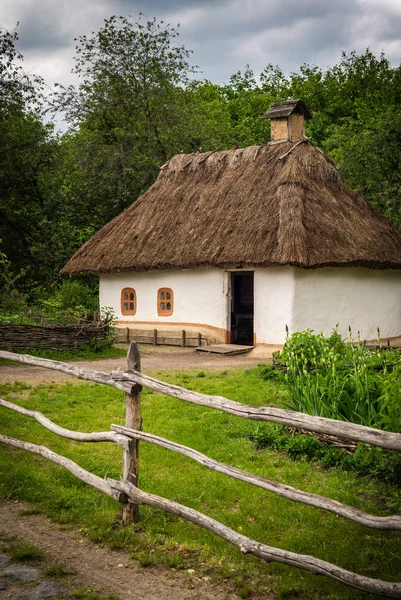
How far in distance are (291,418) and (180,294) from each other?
45.6 feet

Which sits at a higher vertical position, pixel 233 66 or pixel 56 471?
pixel 233 66

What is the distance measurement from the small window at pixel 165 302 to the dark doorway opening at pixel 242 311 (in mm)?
1725

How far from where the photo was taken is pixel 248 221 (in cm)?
1675

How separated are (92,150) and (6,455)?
19.7m

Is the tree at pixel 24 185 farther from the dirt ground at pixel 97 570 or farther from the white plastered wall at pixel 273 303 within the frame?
the dirt ground at pixel 97 570

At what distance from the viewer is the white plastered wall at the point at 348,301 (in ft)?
52.3

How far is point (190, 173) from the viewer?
20.1 m

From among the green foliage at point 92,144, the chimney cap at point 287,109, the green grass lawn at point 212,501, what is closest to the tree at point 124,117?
the green foliage at point 92,144

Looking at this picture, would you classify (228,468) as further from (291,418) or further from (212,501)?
(212,501)

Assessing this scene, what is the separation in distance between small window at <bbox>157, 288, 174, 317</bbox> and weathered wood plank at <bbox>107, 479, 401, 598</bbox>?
43.5ft

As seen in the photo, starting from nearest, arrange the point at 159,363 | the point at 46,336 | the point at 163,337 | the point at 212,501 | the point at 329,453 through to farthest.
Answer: the point at 212,501
the point at 329,453
the point at 159,363
the point at 46,336
the point at 163,337

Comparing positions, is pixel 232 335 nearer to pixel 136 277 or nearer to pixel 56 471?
pixel 136 277

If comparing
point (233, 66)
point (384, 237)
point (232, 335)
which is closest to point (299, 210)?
point (384, 237)

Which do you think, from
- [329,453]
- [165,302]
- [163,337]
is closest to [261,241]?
[165,302]
